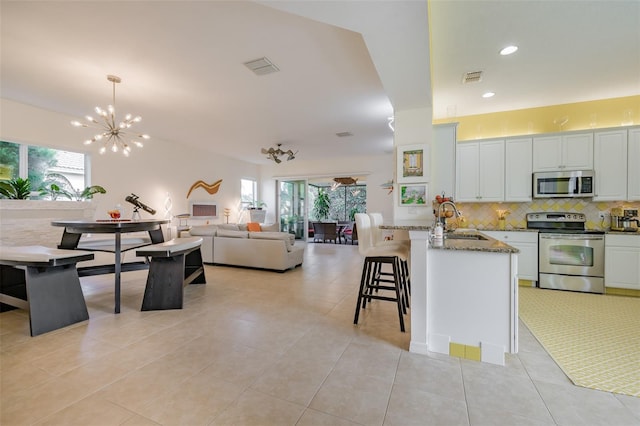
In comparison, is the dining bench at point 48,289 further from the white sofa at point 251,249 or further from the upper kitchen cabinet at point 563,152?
the upper kitchen cabinet at point 563,152

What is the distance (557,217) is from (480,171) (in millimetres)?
1277

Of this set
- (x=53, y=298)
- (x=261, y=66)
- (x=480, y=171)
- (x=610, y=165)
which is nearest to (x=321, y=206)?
(x=480, y=171)

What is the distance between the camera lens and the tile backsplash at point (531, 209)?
397 centimetres

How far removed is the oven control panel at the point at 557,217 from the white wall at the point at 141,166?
7.33 m

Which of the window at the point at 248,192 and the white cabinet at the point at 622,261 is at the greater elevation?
the window at the point at 248,192

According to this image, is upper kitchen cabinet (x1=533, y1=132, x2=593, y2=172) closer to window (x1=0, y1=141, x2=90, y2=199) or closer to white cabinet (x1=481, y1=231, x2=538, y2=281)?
white cabinet (x1=481, y1=231, x2=538, y2=281)

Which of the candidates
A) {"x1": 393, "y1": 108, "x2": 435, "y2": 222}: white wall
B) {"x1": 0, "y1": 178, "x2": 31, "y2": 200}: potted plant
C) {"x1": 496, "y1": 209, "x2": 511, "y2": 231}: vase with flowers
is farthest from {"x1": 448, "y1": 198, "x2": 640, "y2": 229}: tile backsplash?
{"x1": 0, "y1": 178, "x2": 31, "y2": 200}: potted plant

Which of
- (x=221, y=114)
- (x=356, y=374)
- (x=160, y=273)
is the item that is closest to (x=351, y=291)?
(x=356, y=374)

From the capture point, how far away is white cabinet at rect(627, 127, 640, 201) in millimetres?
3619

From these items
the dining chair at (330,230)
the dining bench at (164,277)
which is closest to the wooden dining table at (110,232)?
the dining bench at (164,277)

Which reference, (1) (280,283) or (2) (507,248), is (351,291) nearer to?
(1) (280,283)

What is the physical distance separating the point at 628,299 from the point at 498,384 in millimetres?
3312

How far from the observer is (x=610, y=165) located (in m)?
3.74

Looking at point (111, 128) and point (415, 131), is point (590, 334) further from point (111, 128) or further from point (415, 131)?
point (111, 128)
